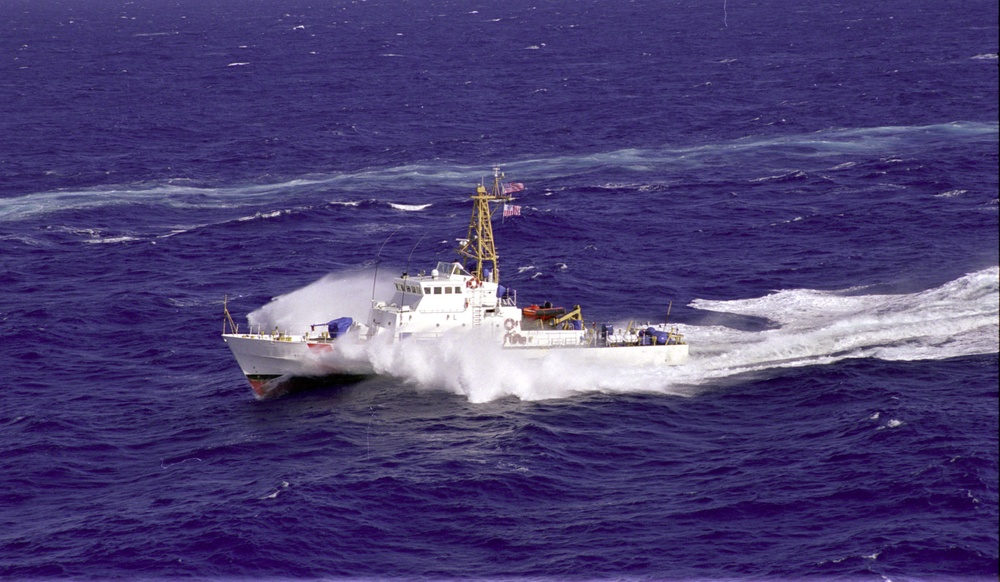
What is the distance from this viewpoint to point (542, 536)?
204 feet

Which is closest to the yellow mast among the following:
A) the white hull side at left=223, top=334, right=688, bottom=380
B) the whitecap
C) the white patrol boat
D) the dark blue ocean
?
the white patrol boat

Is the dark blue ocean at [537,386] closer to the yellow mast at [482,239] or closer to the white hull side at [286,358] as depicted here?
the white hull side at [286,358]

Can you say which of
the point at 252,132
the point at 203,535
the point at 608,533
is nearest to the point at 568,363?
the point at 608,533

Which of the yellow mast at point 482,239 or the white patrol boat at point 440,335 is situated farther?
the yellow mast at point 482,239

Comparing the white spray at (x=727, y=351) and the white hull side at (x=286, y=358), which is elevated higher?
the white hull side at (x=286, y=358)

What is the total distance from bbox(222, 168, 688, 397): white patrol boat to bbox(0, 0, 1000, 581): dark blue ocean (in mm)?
1784

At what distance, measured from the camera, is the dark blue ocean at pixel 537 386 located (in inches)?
2416

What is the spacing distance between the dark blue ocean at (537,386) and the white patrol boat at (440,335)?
178 centimetres

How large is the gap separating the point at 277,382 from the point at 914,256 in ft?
179

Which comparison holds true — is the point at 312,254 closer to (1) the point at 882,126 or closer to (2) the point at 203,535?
(2) the point at 203,535

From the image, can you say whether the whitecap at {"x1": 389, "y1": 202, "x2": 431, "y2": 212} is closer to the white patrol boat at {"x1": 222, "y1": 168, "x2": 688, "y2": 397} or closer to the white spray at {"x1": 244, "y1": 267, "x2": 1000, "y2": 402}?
the white spray at {"x1": 244, "y1": 267, "x2": 1000, "y2": 402}

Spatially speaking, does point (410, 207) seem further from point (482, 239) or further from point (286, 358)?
point (286, 358)

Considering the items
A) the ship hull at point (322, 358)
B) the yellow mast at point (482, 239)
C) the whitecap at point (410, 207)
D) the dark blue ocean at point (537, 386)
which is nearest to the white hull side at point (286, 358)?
the ship hull at point (322, 358)

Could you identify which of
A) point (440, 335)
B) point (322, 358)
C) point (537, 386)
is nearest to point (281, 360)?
point (322, 358)
